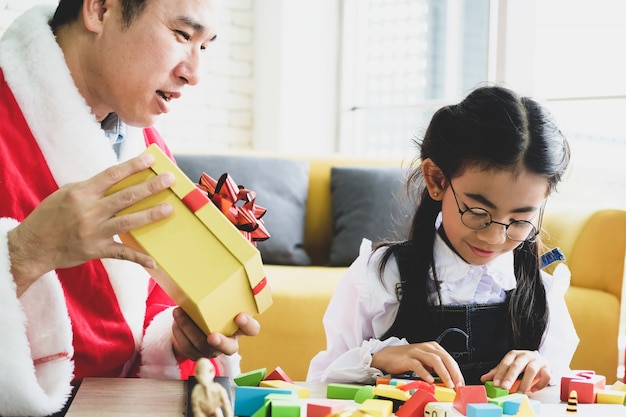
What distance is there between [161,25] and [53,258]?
1.59ft

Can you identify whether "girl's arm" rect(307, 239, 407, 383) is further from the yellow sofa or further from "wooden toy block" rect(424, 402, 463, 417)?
the yellow sofa

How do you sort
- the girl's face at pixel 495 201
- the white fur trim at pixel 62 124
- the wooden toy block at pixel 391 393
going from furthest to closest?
1. the girl's face at pixel 495 201
2. the white fur trim at pixel 62 124
3. the wooden toy block at pixel 391 393

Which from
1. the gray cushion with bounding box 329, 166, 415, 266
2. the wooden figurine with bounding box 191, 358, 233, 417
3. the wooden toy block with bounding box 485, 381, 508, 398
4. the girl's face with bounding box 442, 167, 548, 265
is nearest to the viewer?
the wooden figurine with bounding box 191, 358, 233, 417

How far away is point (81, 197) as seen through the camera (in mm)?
935

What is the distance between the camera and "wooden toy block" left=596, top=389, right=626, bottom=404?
105 centimetres

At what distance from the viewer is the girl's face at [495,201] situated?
4.32 ft

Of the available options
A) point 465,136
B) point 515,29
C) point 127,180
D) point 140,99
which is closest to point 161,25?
point 140,99

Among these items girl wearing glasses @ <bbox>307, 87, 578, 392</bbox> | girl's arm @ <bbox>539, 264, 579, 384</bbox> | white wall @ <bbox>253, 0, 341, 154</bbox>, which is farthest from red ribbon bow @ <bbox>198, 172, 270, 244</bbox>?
white wall @ <bbox>253, 0, 341, 154</bbox>

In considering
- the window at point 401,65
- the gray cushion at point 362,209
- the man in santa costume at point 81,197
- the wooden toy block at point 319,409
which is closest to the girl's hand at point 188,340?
the man in santa costume at point 81,197

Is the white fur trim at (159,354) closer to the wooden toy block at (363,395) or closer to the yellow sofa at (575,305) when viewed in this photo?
the wooden toy block at (363,395)

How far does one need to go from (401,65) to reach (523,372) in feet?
11.8

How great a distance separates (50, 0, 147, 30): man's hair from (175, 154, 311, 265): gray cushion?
5.49 feet

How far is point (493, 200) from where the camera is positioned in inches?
52.0

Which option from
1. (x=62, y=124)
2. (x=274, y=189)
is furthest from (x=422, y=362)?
(x=274, y=189)
